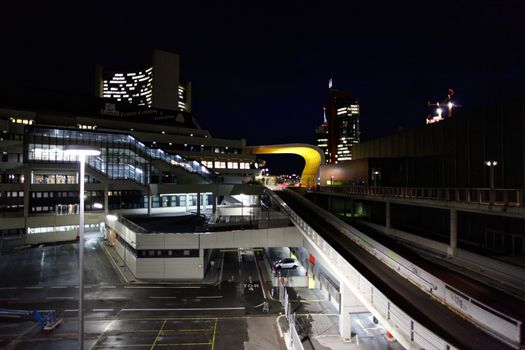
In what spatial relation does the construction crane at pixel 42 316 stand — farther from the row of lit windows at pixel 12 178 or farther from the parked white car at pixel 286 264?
the row of lit windows at pixel 12 178

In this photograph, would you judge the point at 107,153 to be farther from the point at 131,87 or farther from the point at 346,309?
the point at 131,87

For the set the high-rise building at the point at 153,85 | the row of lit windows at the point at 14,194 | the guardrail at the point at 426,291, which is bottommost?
the guardrail at the point at 426,291

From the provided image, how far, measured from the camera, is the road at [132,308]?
61.7 ft

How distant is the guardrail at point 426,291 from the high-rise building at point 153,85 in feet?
264

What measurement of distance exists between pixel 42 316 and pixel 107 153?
33.3 meters

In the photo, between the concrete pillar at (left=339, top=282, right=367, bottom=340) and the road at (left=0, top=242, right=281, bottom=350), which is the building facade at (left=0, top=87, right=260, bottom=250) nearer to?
the road at (left=0, top=242, right=281, bottom=350)

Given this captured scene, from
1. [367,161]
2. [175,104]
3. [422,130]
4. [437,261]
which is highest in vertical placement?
[175,104]

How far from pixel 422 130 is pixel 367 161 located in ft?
26.6

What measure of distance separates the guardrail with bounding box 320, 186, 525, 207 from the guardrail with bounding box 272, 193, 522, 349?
26.5ft

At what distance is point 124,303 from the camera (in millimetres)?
24281

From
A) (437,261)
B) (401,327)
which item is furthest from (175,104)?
(401,327)

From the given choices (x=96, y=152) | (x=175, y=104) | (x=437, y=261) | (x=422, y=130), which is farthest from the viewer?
(x=175, y=104)

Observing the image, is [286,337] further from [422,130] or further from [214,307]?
[422,130]

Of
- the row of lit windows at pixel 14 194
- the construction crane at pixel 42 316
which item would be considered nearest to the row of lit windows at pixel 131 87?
the row of lit windows at pixel 14 194
